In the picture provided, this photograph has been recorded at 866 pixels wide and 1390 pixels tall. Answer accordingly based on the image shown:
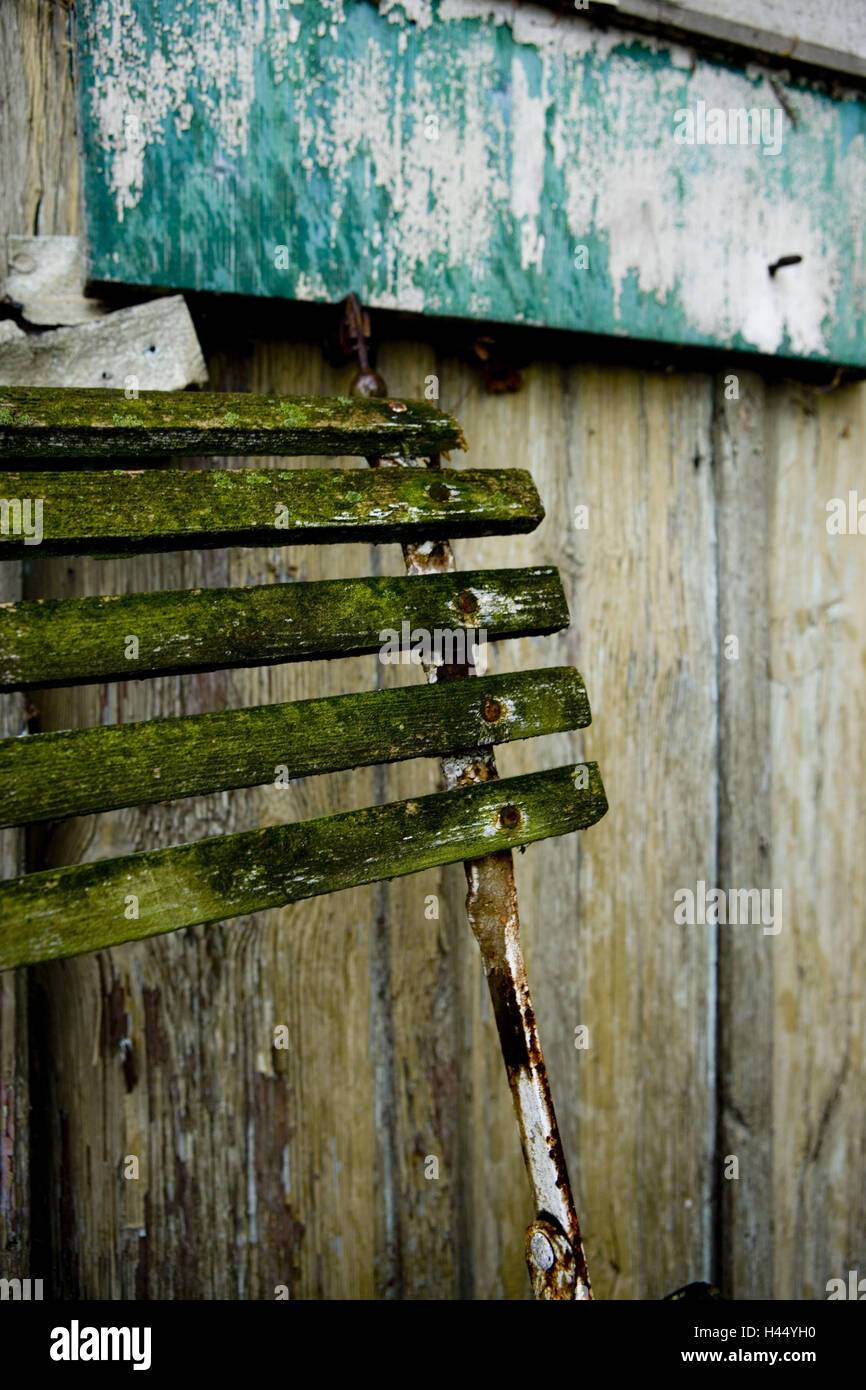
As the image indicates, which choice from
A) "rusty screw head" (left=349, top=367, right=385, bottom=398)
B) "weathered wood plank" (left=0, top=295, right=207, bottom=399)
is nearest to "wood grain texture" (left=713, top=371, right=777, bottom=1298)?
"rusty screw head" (left=349, top=367, right=385, bottom=398)

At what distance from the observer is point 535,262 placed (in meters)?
1.26

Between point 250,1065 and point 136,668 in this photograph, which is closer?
point 136,668

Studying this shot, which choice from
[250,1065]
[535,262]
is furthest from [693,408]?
[250,1065]

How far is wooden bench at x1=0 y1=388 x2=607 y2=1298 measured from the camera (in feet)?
2.36

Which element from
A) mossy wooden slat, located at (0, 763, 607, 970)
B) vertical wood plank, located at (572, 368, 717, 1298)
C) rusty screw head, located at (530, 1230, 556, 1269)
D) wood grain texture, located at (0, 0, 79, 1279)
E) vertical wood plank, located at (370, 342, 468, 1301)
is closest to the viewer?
mossy wooden slat, located at (0, 763, 607, 970)

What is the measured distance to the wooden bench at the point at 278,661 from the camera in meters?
0.72

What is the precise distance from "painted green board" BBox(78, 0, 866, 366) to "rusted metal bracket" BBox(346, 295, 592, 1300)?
0.42 m

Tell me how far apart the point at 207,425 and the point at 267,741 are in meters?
0.28

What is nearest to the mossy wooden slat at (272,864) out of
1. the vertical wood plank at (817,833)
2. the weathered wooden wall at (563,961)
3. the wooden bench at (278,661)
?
the wooden bench at (278,661)

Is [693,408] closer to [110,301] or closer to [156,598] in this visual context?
[110,301]

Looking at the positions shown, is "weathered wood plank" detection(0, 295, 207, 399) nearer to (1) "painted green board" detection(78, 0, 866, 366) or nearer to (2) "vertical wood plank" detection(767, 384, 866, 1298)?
(1) "painted green board" detection(78, 0, 866, 366)

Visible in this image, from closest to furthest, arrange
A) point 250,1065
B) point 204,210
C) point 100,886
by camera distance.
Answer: point 100,886 < point 204,210 < point 250,1065

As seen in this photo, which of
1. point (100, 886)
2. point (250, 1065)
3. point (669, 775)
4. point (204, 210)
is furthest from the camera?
point (669, 775)

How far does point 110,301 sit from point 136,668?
562 mm
